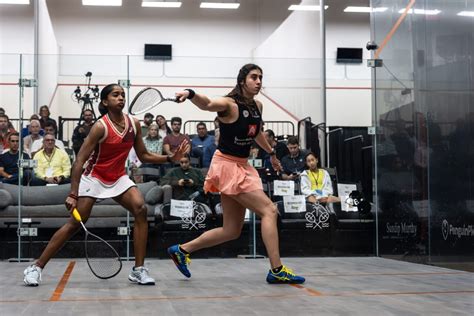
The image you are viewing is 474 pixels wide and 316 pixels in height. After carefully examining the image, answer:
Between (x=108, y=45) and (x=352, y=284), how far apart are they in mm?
9384

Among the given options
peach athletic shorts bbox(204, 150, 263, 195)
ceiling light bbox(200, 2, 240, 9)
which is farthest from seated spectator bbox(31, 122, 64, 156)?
ceiling light bbox(200, 2, 240, 9)

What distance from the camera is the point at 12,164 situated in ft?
21.7

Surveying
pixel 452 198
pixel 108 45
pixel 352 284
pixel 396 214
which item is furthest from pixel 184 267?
pixel 108 45

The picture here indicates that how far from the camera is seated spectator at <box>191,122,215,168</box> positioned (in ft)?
23.9

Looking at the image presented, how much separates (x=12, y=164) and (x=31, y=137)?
28cm

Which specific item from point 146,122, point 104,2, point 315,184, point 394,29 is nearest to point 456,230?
point 394,29

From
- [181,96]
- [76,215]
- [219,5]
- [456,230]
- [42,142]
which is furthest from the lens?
[219,5]

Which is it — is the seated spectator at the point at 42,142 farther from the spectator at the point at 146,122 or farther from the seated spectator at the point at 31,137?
the spectator at the point at 146,122

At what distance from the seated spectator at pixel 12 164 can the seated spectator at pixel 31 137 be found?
2.3 inches

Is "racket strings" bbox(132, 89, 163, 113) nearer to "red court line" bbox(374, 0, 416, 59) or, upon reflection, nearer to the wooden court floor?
the wooden court floor

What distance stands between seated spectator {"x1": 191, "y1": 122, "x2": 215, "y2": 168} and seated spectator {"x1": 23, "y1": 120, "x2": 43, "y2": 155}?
4.60 feet

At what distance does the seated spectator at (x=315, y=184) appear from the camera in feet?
23.5

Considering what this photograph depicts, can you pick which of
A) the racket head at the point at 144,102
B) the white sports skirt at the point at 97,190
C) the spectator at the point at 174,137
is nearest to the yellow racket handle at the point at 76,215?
the white sports skirt at the point at 97,190

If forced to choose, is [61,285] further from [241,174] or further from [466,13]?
[466,13]
